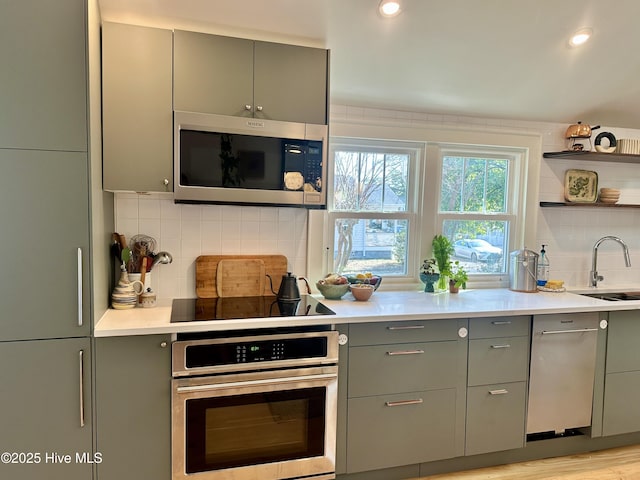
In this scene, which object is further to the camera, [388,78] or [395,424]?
[388,78]

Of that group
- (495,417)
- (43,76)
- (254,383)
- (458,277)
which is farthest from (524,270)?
(43,76)

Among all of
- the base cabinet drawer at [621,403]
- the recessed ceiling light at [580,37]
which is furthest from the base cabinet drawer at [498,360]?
the recessed ceiling light at [580,37]

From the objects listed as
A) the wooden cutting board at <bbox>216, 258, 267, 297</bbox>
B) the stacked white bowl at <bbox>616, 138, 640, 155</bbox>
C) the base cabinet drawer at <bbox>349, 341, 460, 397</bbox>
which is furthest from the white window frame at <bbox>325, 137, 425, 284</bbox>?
the stacked white bowl at <bbox>616, 138, 640, 155</bbox>

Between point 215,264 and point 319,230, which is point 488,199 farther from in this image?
point 215,264

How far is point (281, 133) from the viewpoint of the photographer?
2.20 m

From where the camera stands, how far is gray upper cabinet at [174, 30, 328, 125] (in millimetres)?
2090

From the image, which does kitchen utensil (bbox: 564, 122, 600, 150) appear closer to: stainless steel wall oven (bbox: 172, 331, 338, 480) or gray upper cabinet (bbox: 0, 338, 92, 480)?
stainless steel wall oven (bbox: 172, 331, 338, 480)

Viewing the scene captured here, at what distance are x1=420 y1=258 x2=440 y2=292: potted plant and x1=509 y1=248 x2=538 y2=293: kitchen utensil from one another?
1.85 ft

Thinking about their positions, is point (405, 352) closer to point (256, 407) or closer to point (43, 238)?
point (256, 407)

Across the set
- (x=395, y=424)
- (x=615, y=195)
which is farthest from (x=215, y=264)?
(x=615, y=195)

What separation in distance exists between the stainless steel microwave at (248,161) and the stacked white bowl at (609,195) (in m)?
2.18

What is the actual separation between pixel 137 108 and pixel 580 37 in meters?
2.30

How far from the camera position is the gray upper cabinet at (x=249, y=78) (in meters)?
2.09

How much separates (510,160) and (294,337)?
2.15 metres
